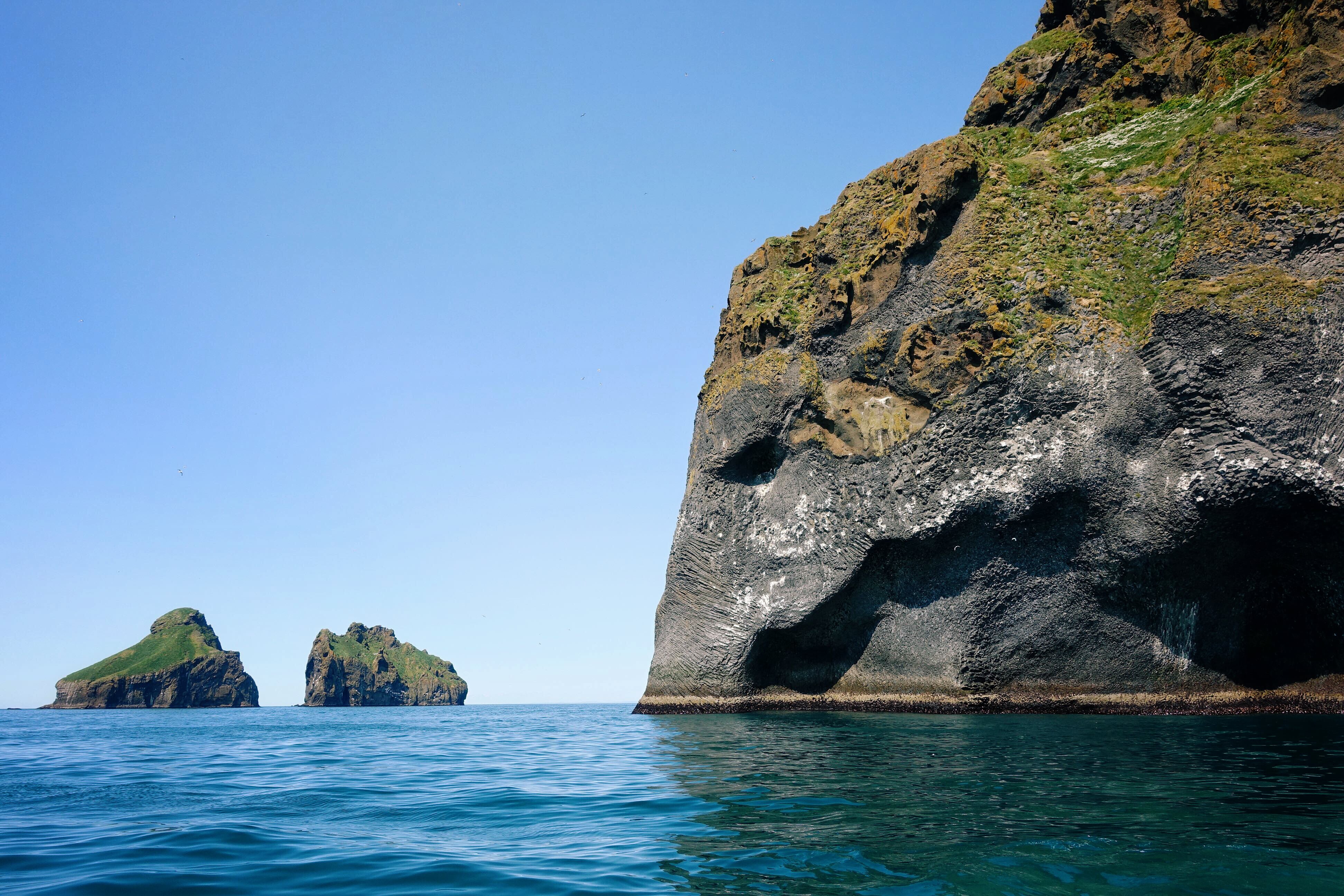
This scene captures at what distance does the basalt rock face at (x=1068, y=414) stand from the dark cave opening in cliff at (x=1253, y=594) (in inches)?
3.1

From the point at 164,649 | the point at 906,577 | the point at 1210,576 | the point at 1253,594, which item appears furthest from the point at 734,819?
the point at 164,649

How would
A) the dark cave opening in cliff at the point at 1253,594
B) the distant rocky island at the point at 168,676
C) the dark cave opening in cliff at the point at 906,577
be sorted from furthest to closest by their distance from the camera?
1. the distant rocky island at the point at 168,676
2. the dark cave opening in cliff at the point at 906,577
3. the dark cave opening in cliff at the point at 1253,594

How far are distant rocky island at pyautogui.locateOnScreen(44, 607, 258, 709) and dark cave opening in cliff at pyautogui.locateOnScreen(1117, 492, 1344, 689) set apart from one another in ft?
433

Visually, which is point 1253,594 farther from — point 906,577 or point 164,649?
point 164,649

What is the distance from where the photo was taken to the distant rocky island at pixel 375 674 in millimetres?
126750

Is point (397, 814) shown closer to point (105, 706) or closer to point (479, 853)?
point (479, 853)

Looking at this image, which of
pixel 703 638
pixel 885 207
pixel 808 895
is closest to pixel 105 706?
pixel 703 638

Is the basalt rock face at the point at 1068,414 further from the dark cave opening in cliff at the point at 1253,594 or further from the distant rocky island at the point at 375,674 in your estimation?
the distant rocky island at the point at 375,674

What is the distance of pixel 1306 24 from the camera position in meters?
23.5

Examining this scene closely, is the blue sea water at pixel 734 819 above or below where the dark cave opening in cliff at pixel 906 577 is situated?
below

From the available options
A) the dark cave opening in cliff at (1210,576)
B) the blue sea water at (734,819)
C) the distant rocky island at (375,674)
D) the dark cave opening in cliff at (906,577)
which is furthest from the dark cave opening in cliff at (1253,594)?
the distant rocky island at (375,674)

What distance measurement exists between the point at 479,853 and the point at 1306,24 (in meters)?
32.3

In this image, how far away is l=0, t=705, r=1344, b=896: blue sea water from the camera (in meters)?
6.25

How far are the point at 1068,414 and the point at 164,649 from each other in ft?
450
